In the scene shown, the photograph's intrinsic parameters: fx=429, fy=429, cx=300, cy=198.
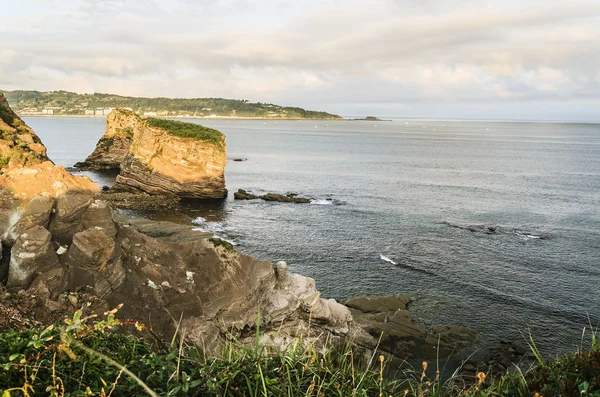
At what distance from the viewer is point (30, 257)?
14.9m

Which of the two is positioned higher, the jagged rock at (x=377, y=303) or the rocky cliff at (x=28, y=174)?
the rocky cliff at (x=28, y=174)

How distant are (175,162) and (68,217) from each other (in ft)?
123

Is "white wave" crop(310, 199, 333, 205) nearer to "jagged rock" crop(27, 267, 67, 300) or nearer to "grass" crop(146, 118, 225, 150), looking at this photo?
"grass" crop(146, 118, 225, 150)

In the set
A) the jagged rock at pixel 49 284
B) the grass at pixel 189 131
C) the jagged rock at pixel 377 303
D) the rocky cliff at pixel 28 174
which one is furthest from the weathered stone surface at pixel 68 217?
the grass at pixel 189 131

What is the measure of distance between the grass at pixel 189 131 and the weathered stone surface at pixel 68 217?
3717 cm

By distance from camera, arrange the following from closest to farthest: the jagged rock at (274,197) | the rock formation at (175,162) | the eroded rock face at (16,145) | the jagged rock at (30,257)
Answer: the jagged rock at (30,257) < the eroded rock face at (16,145) < the rock formation at (175,162) < the jagged rock at (274,197)

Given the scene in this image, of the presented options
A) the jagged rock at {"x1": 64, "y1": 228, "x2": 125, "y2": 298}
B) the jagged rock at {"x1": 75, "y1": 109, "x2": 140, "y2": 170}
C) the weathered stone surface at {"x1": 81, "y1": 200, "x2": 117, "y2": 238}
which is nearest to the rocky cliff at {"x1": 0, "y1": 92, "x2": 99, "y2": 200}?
the weathered stone surface at {"x1": 81, "y1": 200, "x2": 117, "y2": 238}

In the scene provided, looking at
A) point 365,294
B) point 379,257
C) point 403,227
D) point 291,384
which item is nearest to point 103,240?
point 291,384

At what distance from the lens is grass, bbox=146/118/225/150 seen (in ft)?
176

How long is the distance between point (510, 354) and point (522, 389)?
60.4 feet

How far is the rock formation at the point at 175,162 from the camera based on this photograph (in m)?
53.5

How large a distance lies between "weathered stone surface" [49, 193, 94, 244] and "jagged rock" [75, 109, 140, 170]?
70.2 m

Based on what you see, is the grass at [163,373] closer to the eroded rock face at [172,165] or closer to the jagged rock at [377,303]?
the jagged rock at [377,303]

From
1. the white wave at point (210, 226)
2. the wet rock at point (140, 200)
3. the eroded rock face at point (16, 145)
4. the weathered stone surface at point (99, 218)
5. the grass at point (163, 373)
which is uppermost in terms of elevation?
the eroded rock face at point (16, 145)
